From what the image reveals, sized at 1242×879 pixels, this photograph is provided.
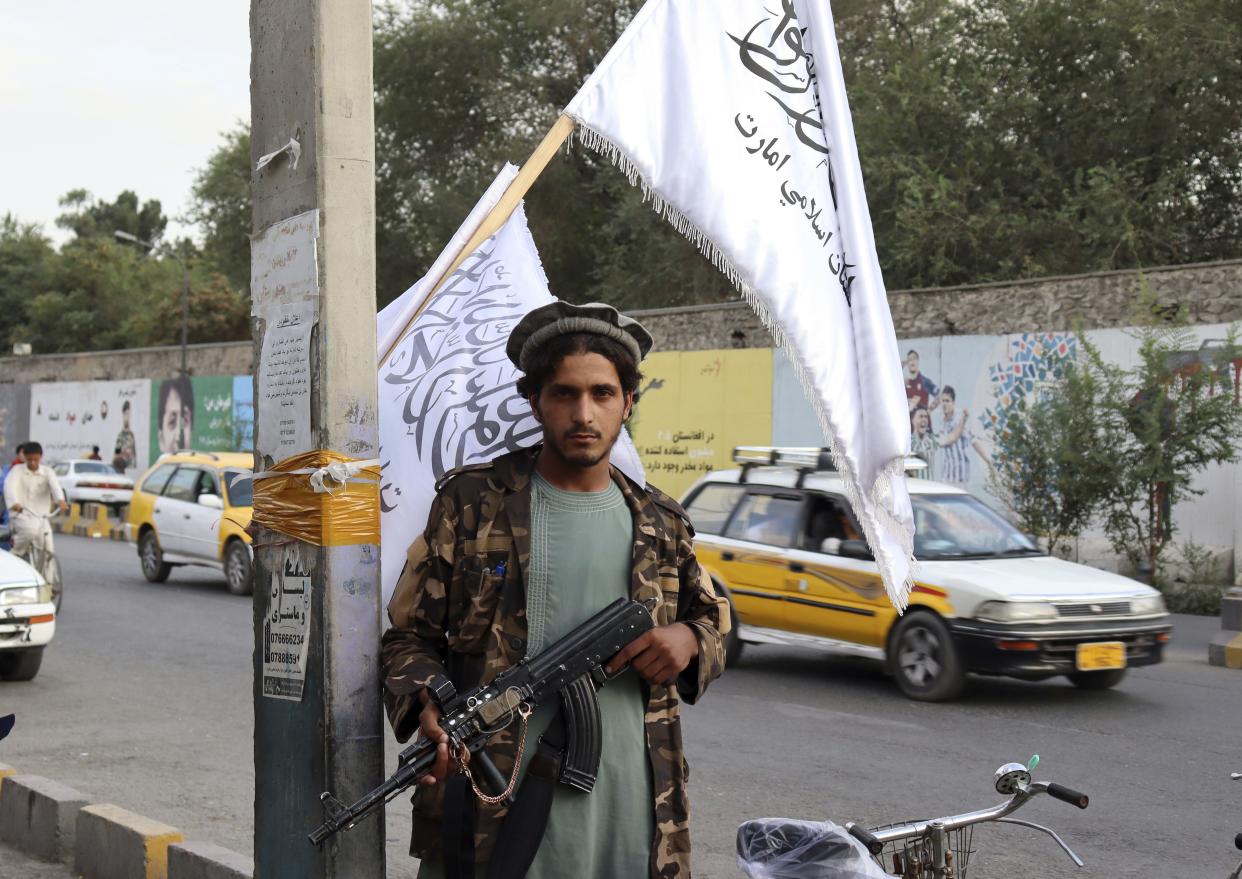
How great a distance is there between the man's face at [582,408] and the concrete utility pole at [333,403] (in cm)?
61

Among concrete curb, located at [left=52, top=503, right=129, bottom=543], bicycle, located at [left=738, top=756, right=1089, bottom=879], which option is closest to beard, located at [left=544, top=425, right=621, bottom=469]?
bicycle, located at [left=738, top=756, right=1089, bottom=879]

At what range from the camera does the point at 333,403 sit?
10.9ft

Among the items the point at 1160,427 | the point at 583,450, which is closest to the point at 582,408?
the point at 583,450

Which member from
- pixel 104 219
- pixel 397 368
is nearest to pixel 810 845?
pixel 397 368

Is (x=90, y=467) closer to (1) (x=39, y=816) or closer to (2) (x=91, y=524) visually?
(2) (x=91, y=524)

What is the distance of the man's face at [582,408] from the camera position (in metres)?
2.92

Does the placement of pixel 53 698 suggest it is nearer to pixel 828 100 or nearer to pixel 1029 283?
pixel 828 100

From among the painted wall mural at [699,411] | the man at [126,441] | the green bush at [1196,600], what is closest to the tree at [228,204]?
the man at [126,441]

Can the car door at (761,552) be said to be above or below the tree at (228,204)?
below

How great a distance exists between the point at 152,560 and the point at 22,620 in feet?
28.1

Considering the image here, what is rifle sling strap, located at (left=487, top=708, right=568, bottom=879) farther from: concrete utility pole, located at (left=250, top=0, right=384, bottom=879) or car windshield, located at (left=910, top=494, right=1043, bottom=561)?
car windshield, located at (left=910, top=494, right=1043, bottom=561)

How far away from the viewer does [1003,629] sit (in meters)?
9.73

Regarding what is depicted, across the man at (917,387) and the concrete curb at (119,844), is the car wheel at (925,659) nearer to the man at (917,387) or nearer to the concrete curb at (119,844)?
the concrete curb at (119,844)

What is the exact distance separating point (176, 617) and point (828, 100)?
42.1 ft
